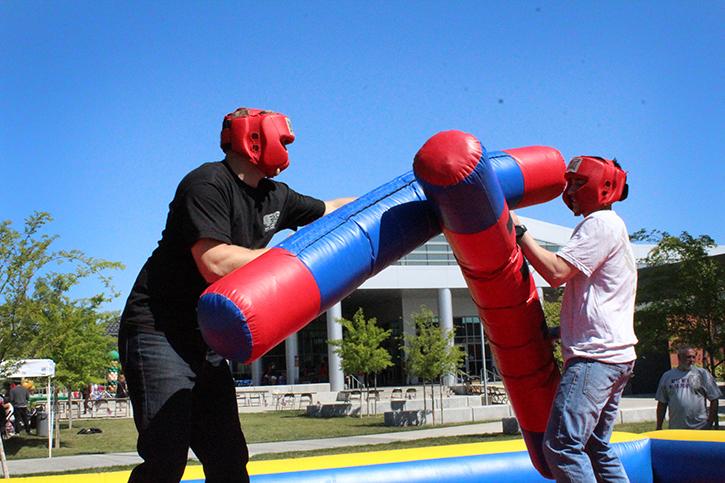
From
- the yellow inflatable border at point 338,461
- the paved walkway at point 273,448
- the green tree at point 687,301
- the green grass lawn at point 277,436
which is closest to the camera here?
the yellow inflatable border at point 338,461

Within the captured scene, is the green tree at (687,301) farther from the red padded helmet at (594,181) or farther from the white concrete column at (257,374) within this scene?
→ the white concrete column at (257,374)

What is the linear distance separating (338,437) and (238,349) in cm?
1461

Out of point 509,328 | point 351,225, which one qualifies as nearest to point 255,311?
point 351,225

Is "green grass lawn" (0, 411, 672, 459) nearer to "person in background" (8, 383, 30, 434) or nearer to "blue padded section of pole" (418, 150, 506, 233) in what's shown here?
"person in background" (8, 383, 30, 434)

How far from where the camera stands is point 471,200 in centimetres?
350

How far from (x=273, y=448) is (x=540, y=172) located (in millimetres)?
11457

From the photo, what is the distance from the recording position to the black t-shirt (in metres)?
3.20

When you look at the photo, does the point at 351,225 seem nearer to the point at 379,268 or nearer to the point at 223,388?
the point at 379,268

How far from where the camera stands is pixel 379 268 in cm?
367

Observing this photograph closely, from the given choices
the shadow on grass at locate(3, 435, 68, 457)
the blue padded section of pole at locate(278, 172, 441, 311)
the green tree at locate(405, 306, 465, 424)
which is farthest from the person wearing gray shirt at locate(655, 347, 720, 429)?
the green tree at locate(405, 306, 465, 424)

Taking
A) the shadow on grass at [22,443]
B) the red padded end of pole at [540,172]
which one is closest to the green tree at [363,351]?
the shadow on grass at [22,443]

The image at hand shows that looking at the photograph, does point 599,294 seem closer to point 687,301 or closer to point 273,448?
point 273,448

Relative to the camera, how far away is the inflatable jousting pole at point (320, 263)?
293cm

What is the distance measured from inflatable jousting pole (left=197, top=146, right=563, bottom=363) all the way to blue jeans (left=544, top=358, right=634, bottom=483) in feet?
3.27
